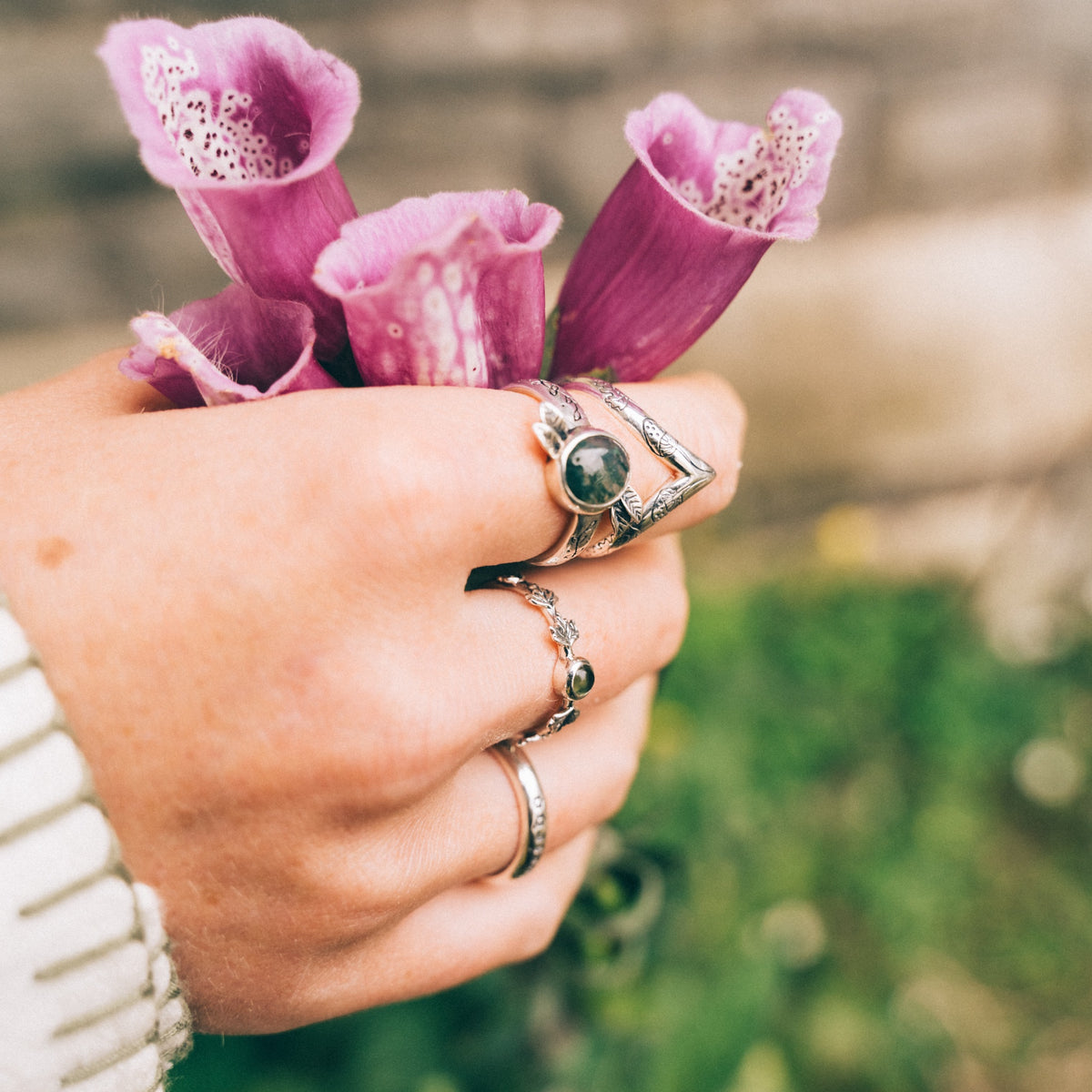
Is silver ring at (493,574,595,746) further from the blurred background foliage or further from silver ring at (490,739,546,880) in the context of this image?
the blurred background foliage

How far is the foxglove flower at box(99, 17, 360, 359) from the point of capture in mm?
389

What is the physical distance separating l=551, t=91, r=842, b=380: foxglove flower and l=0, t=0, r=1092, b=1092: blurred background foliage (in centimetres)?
44

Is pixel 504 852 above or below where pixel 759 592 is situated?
above

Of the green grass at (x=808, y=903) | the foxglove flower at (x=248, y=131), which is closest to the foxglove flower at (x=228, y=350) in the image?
the foxglove flower at (x=248, y=131)

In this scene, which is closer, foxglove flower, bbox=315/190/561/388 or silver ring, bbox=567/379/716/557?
foxglove flower, bbox=315/190/561/388

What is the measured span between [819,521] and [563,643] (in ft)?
3.60

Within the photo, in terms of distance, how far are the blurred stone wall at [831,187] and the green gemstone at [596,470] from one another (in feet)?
2.74

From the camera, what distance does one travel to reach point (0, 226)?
1.08m

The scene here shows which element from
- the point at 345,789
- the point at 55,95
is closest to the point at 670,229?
the point at 345,789

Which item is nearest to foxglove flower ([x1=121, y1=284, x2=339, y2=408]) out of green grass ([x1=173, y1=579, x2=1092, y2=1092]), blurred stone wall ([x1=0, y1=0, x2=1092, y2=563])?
green grass ([x1=173, y1=579, x2=1092, y2=1092])

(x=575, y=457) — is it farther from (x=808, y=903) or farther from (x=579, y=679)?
(x=808, y=903)

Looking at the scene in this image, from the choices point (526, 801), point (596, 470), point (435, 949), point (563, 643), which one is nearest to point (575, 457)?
point (596, 470)

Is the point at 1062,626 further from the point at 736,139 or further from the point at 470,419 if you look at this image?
the point at 470,419

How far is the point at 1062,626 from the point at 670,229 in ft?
3.79
